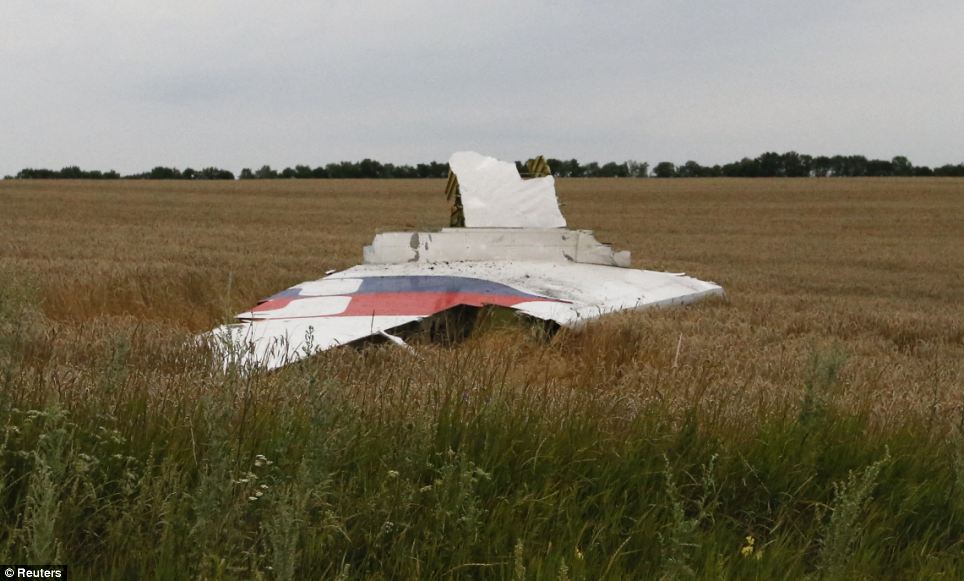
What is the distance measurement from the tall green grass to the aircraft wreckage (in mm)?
1570

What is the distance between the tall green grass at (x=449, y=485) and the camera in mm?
2125

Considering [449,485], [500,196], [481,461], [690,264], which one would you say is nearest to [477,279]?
[500,196]

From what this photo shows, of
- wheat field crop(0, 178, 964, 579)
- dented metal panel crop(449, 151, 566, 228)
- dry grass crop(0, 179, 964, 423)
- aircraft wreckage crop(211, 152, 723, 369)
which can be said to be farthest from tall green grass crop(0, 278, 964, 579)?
dented metal panel crop(449, 151, 566, 228)

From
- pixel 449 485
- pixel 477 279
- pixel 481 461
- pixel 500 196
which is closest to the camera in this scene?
pixel 449 485

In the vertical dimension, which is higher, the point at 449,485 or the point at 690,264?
the point at 449,485

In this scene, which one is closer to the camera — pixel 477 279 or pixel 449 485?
pixel 449 485

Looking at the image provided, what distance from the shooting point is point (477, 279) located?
6.90 metres

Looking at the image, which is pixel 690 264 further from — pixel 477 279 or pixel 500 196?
pixel 477 279

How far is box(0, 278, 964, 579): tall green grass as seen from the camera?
212 centimetres

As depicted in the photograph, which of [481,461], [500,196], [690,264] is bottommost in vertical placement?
[690,264]

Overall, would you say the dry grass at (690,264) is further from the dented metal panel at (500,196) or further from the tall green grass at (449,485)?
the dented metal panel at (500,196)

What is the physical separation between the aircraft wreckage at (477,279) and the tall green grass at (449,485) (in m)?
1.57

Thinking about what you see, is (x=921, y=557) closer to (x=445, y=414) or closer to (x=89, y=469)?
(x=445, y=414)

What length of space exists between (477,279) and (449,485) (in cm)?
456
